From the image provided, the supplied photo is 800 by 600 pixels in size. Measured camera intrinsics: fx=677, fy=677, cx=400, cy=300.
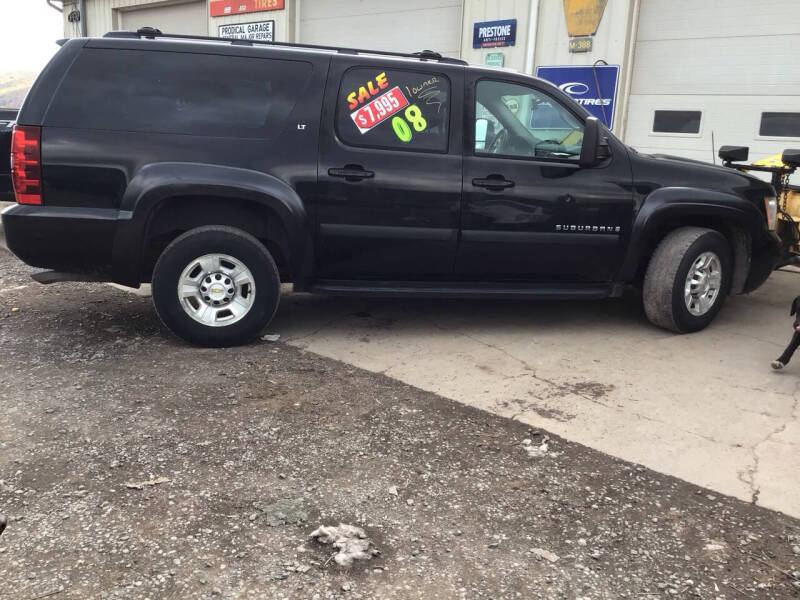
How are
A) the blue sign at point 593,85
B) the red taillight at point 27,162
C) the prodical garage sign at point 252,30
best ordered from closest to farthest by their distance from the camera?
the red taillight at point 27,162 → the blue sign at point 593,85 → the prodical garage sign at point 252,30

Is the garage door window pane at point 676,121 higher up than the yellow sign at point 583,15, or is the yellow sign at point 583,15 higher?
the yellow sign at point 583,15

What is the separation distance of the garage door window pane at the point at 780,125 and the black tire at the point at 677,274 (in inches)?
150

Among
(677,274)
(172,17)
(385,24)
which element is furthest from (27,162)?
(172,17)

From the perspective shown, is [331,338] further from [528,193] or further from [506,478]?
[506,478]

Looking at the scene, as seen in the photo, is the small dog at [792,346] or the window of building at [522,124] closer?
the small dog at [792,346]

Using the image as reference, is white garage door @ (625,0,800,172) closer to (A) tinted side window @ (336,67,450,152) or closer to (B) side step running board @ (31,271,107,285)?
(A) tinted side window @ (336,67,450,152)

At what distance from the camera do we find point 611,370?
427 centimetres

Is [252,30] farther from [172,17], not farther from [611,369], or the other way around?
[611,369]

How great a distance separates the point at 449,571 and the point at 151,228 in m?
2.95

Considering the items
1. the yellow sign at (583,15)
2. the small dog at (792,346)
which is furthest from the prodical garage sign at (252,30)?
the small dog at (792,346)

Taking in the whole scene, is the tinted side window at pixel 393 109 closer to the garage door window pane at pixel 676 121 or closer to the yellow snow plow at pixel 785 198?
the yellow snow plow at pixel 785 198

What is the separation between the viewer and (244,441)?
124 inches

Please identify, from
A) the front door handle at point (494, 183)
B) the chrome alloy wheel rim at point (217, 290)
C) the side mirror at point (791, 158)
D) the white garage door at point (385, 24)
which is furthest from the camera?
the white garage door at point (385, 24)

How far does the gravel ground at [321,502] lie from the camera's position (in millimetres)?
2236
